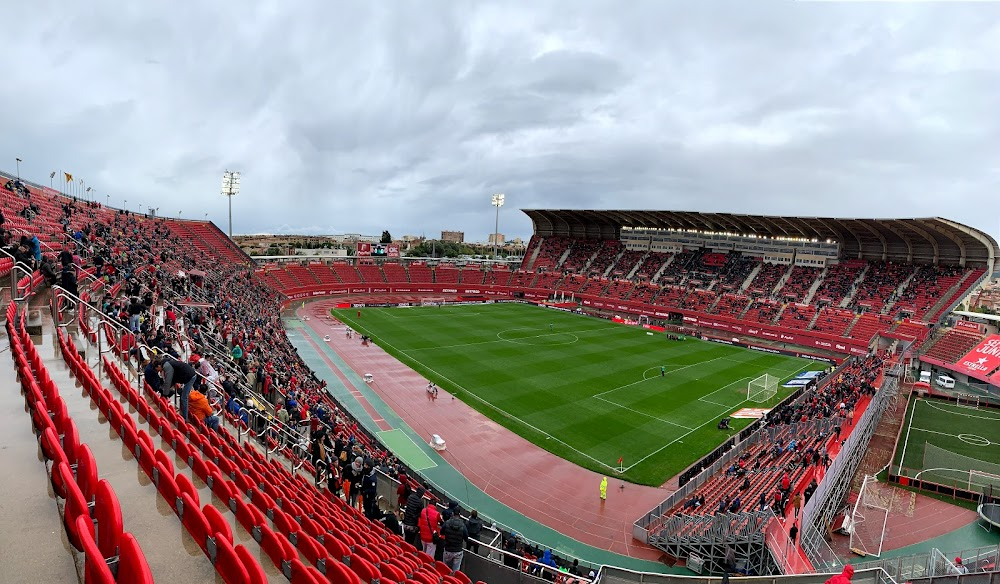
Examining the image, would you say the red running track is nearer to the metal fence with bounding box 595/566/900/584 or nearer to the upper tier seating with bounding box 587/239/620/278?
Answer: the metal fence with bounding box 595/566/900/584

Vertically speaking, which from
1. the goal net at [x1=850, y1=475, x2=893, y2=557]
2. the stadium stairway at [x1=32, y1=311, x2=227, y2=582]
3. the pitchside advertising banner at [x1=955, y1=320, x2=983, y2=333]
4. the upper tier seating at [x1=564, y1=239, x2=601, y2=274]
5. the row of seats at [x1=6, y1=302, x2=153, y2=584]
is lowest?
the goal net at [x1=850, y1=475, x2=893, y2=557]

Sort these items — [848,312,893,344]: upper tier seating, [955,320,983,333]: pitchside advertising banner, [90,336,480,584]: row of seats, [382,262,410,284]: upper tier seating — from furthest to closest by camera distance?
[382,262,410,284]: upper tier seating
[848,312,893,344]: upper tier seating
[955,320,983,333]: pitchside advertising banner
[90,336,480,584]: row of seats

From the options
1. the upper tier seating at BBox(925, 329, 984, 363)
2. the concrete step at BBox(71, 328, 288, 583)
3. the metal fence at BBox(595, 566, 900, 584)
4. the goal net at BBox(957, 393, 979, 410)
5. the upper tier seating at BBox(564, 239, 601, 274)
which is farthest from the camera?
the upper tier seating at BBox(564, 239, 601, 274)

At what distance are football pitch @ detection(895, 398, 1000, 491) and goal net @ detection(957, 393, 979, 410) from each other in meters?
0.55

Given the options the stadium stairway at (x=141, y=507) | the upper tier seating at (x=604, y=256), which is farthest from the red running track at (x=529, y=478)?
the upper tier seating at (x=604, y=256)

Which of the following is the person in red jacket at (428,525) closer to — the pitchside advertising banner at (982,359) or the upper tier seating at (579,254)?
the pitchside advertising banner at (982,359)

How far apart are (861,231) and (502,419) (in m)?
48.5

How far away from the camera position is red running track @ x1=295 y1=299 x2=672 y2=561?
17328 mm

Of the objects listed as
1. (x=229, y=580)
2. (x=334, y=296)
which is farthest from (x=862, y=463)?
(x=334, y=296)

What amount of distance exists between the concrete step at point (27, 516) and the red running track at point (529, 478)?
14.8m

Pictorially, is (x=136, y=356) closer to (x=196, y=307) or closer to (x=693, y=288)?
(x=196, y=307)

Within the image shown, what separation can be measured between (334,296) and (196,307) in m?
42.5

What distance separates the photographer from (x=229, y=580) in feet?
12.9

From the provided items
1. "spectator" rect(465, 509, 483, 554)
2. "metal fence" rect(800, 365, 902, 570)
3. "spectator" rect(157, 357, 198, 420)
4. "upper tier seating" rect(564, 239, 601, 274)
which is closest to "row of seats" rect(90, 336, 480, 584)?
"spectator" rect(157, 357, 198, 420)
